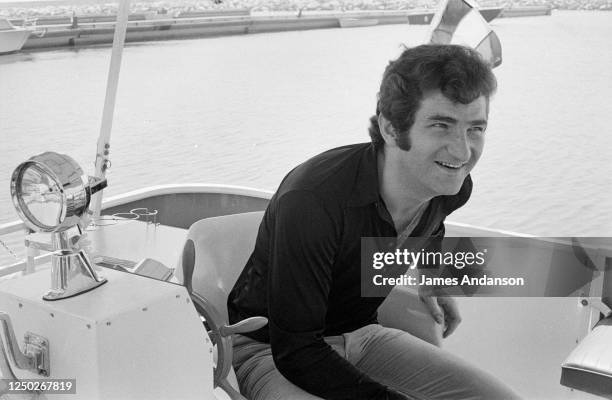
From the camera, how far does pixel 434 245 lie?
166 cm

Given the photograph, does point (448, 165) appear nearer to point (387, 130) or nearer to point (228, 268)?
point (387, 130)

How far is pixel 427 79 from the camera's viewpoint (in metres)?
1.31

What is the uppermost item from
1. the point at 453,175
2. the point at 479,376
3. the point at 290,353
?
the point at 453,175

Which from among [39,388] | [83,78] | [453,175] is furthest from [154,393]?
[83,78]

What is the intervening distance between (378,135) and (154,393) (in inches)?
27.8

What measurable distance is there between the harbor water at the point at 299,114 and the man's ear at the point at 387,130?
4.59 metres

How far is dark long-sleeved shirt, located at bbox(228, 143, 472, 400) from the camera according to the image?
48.9 inches

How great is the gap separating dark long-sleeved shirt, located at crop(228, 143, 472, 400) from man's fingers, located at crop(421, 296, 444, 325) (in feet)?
1.00

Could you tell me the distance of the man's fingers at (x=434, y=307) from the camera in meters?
1.65

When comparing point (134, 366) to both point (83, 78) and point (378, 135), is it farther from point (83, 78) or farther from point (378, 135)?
point (83, 78)

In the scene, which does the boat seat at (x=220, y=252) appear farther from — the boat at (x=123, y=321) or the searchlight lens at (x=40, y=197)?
the searchlight lens at (x=40, y=197)

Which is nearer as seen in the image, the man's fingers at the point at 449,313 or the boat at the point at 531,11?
the man's fingers at the point at 449,313
